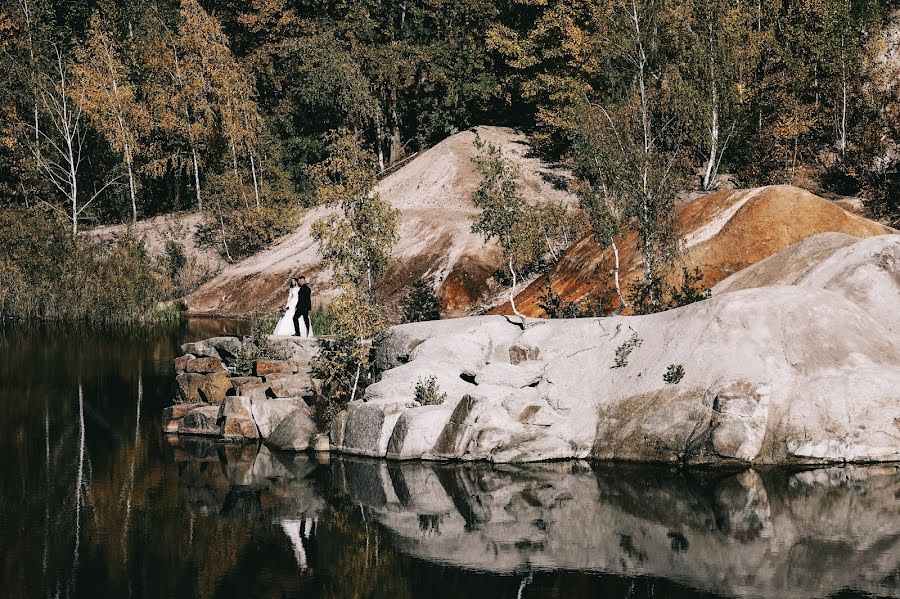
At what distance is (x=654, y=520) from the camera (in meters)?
20.5

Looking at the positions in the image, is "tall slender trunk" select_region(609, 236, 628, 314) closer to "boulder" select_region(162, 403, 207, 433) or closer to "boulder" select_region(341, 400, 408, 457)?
"boulder" select_region(341, 400, 408, 457)

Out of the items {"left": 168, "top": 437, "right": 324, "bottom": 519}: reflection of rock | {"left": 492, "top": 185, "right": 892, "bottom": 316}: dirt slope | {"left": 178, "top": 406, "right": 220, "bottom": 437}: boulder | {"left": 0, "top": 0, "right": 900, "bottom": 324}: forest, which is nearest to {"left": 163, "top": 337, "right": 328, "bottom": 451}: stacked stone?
{"left": 178, "top": 406, "right": 220, "bottom": 437}: boulder

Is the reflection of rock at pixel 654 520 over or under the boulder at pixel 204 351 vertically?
under

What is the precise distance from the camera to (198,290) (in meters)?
66.4

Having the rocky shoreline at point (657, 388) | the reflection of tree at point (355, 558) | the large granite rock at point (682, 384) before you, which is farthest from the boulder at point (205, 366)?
the reflection of tree at point (355, 558)

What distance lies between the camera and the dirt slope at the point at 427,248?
172 feet

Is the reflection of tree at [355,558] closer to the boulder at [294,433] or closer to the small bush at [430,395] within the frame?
the small bush at [430,395]

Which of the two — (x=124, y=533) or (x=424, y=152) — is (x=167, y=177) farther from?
(x=124, y=533)

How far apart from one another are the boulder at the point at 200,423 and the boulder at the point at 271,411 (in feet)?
4.58

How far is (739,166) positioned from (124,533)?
45339 mm

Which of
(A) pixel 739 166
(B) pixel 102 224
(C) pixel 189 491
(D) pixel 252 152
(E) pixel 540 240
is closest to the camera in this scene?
(C) pixel 189 491

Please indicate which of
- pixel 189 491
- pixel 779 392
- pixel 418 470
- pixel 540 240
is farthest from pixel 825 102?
pixel 189 491

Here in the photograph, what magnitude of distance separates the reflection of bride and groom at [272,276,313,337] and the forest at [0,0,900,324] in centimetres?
1495

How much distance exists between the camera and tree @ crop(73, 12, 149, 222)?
238 ft
